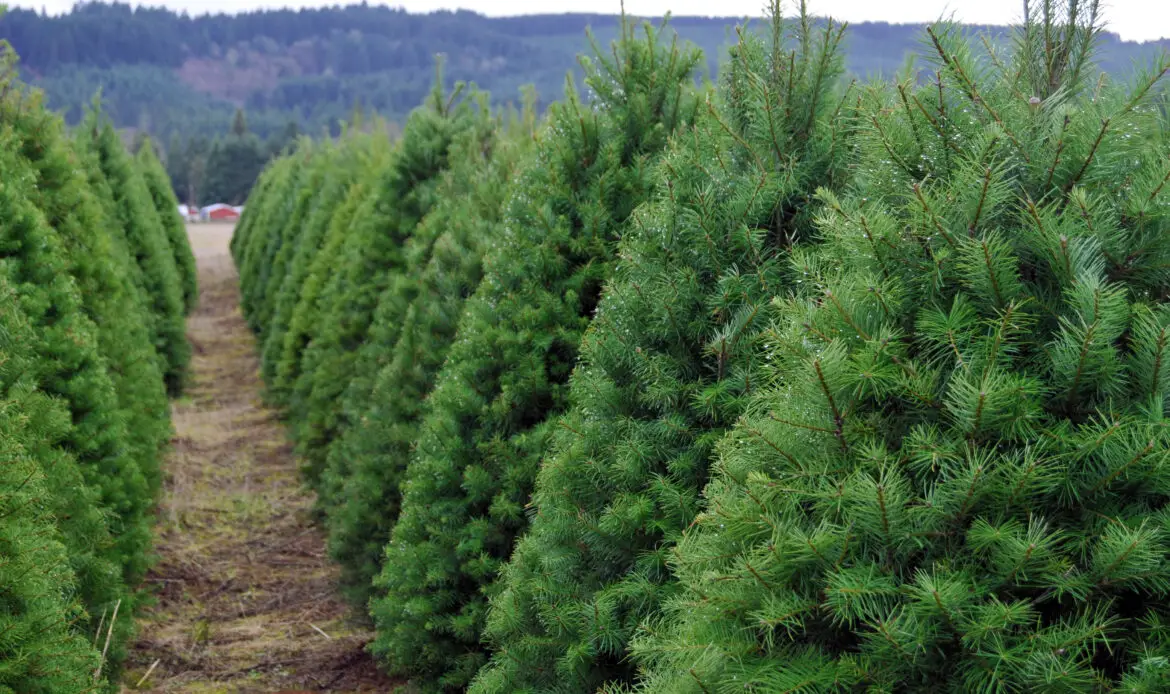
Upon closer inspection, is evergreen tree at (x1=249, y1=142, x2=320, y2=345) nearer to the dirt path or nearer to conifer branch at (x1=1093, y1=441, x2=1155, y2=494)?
the dirt path

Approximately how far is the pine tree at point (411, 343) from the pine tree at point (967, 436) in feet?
13.1

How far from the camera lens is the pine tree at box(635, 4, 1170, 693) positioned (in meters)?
1.84

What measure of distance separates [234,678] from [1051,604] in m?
6.57

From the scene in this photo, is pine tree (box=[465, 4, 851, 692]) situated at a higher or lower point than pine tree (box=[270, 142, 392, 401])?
higher

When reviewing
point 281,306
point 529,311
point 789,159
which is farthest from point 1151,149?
point 281,306

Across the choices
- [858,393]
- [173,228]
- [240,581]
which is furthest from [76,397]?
[173,228]

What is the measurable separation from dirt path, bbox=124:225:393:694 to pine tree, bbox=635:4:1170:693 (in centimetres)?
557

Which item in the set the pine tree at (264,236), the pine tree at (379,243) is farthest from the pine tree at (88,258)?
the pine tree at (264,236)

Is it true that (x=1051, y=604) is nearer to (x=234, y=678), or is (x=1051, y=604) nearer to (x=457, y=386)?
(x=457, y=386)

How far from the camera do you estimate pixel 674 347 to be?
3.46m

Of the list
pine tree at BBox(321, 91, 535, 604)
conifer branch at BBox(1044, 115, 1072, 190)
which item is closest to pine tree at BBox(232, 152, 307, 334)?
pine tree at BBox(321, 91, 535, 604)

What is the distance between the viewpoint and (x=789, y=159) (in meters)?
3.49

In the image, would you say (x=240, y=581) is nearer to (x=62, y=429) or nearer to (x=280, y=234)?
(x=62, y=429)

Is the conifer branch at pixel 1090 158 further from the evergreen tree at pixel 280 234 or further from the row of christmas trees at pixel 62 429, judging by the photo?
the evergreen tree at pixel 280 234
